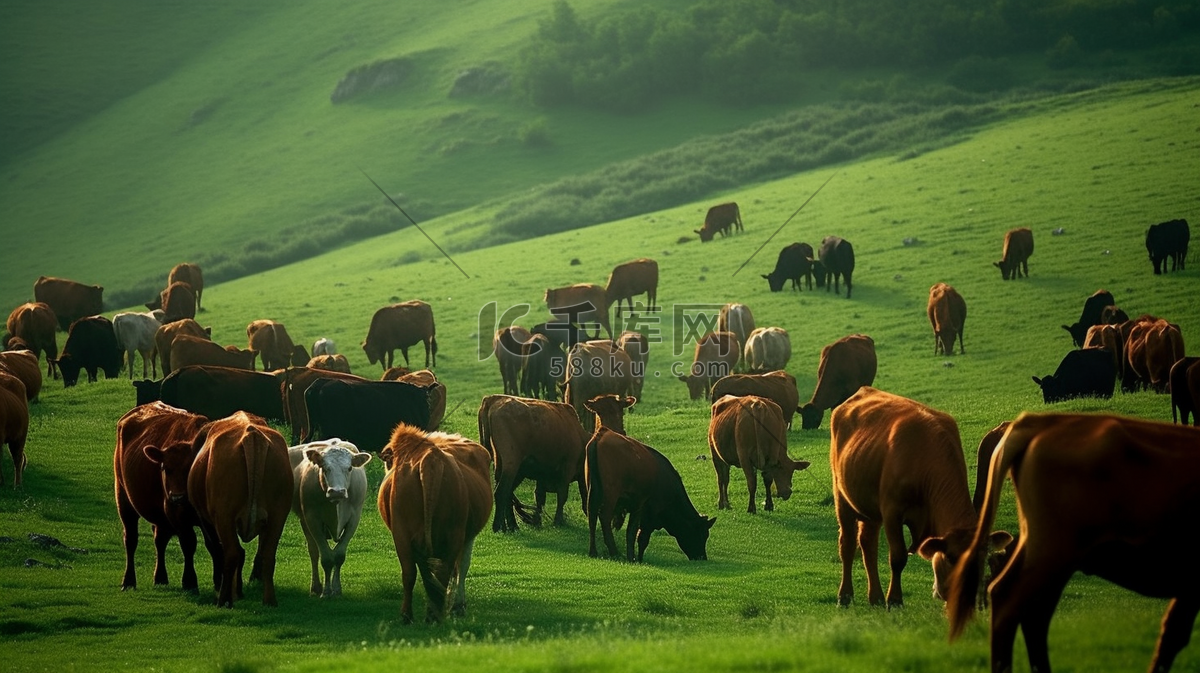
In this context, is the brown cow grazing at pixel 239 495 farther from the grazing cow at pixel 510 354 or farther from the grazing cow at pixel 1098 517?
the grazing cow at pixel 510 354

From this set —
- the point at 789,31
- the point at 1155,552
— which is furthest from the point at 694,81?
the point at 1155,552

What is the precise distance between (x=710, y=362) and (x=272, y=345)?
11999 mm

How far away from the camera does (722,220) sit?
4569 centimetres

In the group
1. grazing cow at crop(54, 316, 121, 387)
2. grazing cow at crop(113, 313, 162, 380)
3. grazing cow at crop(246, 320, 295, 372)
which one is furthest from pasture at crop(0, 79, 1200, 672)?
grazing cow at crop(113, 313, 162, 380)

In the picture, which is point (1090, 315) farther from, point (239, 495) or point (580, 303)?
point (239, 495)

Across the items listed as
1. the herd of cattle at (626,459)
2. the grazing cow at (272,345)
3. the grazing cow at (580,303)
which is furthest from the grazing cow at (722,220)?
the grazing cow at (272,345)

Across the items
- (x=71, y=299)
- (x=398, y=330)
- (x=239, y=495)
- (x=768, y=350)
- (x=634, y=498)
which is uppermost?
(x=71, y=299)

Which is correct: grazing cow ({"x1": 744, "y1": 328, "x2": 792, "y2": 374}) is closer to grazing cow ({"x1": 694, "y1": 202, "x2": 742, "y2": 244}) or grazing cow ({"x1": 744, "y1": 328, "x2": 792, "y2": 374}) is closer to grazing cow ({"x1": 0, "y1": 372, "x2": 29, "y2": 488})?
grazing cow ({"x1": 0, "y1": 372, "x2": 29, "y2": 488})

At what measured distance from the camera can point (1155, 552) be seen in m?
6.64

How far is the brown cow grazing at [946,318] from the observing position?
2833 centimetres

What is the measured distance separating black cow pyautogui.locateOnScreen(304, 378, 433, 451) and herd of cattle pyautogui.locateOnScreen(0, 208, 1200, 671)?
4 cm

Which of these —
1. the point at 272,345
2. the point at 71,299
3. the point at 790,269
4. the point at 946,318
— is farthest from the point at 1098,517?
the point at 71,299

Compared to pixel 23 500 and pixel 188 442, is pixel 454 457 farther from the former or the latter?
pixel 23 500

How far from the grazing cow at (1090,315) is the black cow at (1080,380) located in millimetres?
5182
